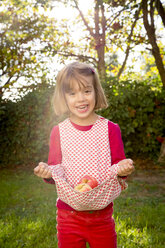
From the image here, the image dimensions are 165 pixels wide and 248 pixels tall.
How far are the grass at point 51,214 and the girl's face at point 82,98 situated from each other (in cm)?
154

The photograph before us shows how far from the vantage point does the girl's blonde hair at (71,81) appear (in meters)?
1.73

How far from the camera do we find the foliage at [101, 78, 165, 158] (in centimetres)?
598

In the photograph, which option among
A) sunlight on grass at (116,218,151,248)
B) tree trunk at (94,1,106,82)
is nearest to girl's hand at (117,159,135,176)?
sunlight on grass at (116,218,151,248)

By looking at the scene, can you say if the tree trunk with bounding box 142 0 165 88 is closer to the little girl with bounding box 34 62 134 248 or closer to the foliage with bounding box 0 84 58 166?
the foliage with bounding box 0 84 58 166

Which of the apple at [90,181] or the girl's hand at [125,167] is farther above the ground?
the girl's hand at [125,167]

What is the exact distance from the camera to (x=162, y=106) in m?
6.17

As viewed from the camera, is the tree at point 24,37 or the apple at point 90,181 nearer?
the apple at point 90,181

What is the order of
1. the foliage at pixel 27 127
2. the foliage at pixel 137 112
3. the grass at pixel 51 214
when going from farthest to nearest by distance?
1. the foliage at pixel 27 127
2. the foliage at pixel 137 112
3. the grass at pixel 51 214

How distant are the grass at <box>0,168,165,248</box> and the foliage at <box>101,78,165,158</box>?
1006mm

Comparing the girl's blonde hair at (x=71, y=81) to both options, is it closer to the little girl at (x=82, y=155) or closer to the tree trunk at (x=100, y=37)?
the little girl at (x=82, y=155)

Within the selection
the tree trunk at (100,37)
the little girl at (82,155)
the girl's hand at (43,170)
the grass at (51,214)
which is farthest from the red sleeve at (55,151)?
the tree trunk at (100,37)

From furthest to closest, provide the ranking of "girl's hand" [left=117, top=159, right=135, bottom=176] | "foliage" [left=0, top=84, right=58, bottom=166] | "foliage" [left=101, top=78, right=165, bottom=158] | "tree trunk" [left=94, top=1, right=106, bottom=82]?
"tree trunk" [left=94, top=1, right=106, bottom=82]
"foliage" [left=0, top=84, right=58, bottom=166]
"foliage" [left=101, top=78, right=165, bottom=158]
"girl's hand" [left=117, top=159, right=135, bottom=176]

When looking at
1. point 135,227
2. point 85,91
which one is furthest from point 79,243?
point 135,227

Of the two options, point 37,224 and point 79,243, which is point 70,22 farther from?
point 79,243
